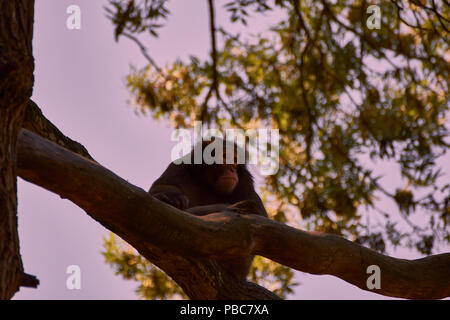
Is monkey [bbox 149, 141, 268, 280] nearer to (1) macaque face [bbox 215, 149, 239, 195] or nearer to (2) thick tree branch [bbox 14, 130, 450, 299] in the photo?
(1) macaque face [bbox 215, 149, 239, 195]

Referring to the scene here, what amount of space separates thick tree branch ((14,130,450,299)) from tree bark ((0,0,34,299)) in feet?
1.82

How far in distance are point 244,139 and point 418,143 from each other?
2366 mm

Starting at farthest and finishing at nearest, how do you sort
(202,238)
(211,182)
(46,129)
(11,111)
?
1. (211,182)
2. (46,129)
3. (202,238)
4. (11,111)

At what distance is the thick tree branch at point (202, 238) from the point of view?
12.2 feet

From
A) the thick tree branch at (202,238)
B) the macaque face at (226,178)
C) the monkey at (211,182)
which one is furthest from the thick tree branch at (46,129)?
the macaque face at (226,178)

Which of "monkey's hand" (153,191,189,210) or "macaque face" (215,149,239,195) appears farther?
"macaque face" (215,149,239,195)

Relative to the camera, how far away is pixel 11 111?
120 inches

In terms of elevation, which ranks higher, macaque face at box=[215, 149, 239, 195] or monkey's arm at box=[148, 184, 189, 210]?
macaque face at box=[215, 149, 239, 195]

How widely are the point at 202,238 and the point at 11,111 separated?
149cm

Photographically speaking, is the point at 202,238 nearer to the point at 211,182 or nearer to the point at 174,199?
the point at 174,199

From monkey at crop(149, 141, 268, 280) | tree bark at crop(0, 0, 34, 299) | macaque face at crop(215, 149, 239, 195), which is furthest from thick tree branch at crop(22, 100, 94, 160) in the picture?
macaque face at crop(215, 149, 239, 195)

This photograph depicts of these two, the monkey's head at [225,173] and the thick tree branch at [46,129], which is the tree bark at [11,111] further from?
the monkey's head at [225,173]

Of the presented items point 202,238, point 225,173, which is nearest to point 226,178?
point 225,173

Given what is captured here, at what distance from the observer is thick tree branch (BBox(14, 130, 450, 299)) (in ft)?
12.2
